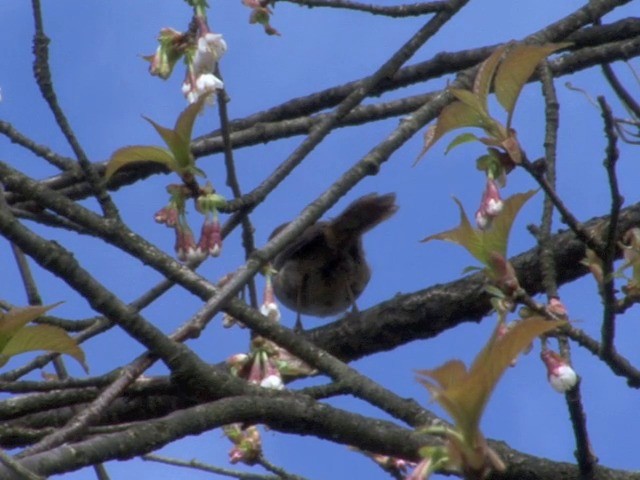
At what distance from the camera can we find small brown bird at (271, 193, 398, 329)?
593 centimetres

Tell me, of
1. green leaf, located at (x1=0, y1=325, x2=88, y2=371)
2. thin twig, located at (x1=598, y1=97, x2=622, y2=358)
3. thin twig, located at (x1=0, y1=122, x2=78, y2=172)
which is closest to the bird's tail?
thin twig, located at (x1=0, y1=122, x2=78, y2=172)

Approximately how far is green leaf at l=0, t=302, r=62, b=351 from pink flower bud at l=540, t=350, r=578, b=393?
891mm

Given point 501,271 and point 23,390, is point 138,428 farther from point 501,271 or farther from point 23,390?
point 23,390

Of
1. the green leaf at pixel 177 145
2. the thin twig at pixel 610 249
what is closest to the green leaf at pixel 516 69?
the thin twig at pixel 610 249

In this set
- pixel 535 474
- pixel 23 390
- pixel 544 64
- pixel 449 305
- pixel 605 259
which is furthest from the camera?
pixel 449 305

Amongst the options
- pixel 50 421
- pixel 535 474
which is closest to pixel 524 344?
pixel 535 474

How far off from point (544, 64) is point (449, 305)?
1.31m

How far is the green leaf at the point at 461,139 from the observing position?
2.11 metres

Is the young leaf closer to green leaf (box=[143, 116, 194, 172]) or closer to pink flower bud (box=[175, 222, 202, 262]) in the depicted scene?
green leaf (box=[143, 116, 194, 172])

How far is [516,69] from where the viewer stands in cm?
191

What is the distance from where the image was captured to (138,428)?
1.81m

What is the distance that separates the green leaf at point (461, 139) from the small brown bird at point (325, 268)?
3498 mm

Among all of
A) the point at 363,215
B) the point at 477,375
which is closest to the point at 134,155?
the point at 477,375

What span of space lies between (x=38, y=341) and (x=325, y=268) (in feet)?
15.9
